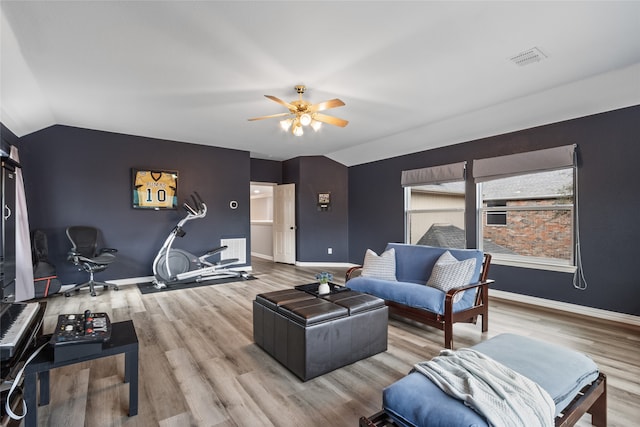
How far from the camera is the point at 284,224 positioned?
768 cm

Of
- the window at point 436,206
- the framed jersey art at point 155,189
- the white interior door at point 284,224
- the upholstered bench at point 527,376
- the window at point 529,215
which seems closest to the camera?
the upholstered bench at point 527,376

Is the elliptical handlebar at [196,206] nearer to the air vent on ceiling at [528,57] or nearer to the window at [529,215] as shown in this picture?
the window at [529,215]

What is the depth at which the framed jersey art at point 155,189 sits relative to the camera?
17.8 feet

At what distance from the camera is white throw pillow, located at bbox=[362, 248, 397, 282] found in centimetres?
372

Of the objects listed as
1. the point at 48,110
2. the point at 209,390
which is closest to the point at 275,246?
the point at 48,110

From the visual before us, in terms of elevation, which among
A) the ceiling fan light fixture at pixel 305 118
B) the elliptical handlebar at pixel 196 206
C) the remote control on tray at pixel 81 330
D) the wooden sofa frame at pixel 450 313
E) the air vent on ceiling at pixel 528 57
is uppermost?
the air vent on ceiling at pixel 528 57

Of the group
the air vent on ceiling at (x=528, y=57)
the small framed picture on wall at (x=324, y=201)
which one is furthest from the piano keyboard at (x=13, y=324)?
the small framed picture on wall at (x=324, y=201)

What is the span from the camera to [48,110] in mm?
4090

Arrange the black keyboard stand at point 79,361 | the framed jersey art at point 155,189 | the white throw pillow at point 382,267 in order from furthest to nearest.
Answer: the framed jersey art at point 155,189, the white throw pillow at point 382,267, the black keyboard stand at point 79,361

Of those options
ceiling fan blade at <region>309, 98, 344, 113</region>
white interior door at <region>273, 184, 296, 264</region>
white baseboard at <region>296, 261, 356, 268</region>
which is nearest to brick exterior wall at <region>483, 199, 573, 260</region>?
ceiling fan blade at <region>309, 98, 344, 113</region>

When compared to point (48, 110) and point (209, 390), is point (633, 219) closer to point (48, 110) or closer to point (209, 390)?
point (209, 390)

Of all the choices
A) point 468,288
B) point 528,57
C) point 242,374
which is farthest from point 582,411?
point 528,57

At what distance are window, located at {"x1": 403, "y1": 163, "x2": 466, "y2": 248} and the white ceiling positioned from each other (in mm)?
979

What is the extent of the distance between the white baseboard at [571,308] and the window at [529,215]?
1.50 feet
